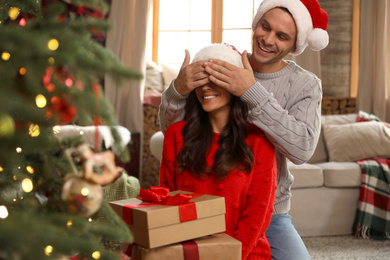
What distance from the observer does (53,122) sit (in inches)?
27.1

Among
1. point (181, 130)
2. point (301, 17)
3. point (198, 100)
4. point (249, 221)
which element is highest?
point (301, 17)

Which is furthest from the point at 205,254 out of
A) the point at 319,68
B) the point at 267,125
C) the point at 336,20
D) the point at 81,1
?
the point at 336,20

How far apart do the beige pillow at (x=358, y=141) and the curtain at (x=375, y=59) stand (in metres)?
1.04

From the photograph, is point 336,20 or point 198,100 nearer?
point 198,100

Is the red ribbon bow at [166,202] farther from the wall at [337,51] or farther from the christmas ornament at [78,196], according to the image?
the wall at [337,51]

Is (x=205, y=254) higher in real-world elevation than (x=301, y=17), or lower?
lower

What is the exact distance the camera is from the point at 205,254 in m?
1.08

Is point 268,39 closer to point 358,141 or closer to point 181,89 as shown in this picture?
point 181,89

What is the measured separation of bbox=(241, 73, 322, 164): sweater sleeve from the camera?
141 centimetres

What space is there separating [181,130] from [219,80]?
0.26 meters

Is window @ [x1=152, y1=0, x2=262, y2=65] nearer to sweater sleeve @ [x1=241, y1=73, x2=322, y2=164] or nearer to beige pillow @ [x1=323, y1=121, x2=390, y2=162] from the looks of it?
beige pillow @ [x1=323, y1=121, x2=390, y2=162]

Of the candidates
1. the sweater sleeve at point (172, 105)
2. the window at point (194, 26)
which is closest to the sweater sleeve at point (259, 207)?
the sweater sleeve at point (172, 105)

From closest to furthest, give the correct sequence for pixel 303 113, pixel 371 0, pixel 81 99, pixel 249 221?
pixel 81 99 < pixel 249 221 < pixel 303 113 < pixel 371 0

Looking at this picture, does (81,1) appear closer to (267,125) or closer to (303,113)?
(267,125)
